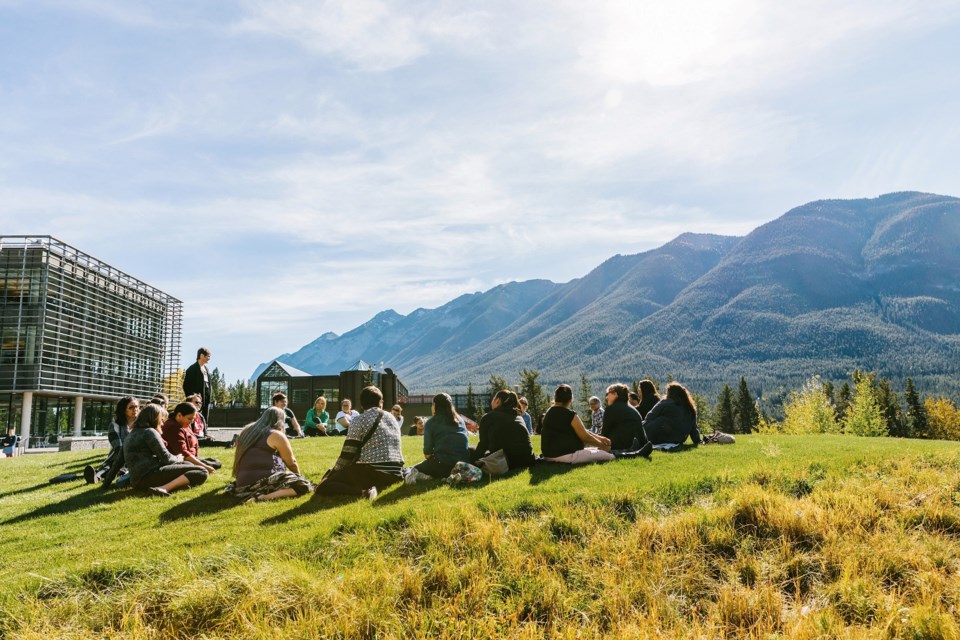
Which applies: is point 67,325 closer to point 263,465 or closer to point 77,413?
point 77,413

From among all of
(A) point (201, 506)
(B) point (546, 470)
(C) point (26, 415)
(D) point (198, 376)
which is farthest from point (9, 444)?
(B) point (546, 470)

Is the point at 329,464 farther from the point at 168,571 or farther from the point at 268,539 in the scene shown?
the point at 168,571

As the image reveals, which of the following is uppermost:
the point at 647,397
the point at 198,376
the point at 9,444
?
the point at 198,376

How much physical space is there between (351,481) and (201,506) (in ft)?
6.69

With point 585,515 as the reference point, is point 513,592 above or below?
below

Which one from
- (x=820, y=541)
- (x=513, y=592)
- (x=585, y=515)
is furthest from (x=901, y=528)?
(x=513, y=592)

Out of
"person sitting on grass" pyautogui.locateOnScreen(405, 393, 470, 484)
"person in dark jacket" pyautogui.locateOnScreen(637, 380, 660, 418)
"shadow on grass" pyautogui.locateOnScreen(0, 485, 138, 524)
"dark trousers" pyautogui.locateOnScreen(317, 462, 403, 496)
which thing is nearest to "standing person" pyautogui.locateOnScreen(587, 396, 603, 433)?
"person in dark jacket" pyautogui.locateOnScreen(637, 380, 660, 418)

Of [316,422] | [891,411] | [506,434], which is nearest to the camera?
[506,434]

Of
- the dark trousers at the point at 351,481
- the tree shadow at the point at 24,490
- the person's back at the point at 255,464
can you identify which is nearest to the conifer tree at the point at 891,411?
the dark trousers at the point at 351,481

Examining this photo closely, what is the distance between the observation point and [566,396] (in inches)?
403

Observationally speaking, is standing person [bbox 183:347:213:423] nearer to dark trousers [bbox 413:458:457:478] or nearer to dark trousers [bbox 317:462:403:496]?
dark trousers [bbox 317:462:403:496]

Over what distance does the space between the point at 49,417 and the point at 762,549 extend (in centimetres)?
5266

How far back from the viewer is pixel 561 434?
10.2 metres

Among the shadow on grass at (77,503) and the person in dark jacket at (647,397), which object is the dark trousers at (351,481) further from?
the person in dark jacket at (647,397)
